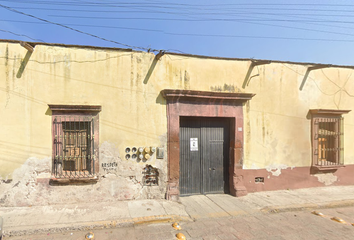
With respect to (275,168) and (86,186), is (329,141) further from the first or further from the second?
(86,186)

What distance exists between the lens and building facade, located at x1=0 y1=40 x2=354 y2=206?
511 centimetres

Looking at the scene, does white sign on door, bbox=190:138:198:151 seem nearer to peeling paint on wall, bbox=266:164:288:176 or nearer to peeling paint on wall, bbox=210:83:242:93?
peeling paint on wall, bbox=210:83:242:93

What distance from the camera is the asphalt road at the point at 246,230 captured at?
157 inches

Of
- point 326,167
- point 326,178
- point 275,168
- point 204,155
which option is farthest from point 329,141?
point 204,155

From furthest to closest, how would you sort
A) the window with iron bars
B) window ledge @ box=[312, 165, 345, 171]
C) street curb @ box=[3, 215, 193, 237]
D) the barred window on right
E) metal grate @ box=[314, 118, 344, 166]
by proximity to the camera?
metal grate @ box=[314, 118, 344, 166] < the barred window on right < window ledge @ box=[312, 165, 345, 171] < the window with iron bars < street curb @ box=[3, 215, 193, 237]

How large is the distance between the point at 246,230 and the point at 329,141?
16.9ft

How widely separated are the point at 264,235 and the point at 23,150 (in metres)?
5.82

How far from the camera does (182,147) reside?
6.08m

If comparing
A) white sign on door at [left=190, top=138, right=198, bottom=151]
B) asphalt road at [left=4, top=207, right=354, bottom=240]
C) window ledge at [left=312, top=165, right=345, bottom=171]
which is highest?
white sign on door at [left=190, top=138, right=198, bottom=151]

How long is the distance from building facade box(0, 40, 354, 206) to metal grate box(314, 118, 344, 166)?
4 cm

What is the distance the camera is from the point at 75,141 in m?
5.36

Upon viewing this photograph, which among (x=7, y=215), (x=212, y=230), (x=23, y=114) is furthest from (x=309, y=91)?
(x=7, y=215)

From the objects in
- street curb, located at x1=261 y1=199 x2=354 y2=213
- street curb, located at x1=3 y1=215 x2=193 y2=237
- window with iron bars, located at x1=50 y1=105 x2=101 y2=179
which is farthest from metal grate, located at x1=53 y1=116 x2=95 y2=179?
street curb, located at x1=261 y1=199 x2=354 y2=213

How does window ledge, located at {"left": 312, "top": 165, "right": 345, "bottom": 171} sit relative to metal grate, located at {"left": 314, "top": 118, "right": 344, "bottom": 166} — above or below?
below
